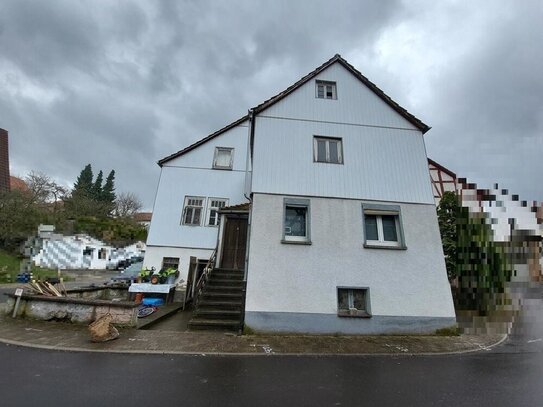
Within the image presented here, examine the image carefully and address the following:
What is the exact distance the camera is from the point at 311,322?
306 inches

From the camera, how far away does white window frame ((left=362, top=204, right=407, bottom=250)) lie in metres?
8.72

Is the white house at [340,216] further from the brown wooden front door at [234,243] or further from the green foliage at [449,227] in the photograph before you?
the brown wooden front door at [234,243]

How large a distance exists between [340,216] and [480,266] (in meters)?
5.92

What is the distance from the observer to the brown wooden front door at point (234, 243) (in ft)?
40.4

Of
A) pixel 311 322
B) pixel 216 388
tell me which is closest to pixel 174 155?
pixel 311 322

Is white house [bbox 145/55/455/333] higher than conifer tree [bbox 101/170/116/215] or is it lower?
lower

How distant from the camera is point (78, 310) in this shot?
302 inches

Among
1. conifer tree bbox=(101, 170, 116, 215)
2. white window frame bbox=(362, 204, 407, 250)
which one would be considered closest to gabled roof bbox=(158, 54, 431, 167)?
white window frame bbox=(362, 204, 407, 250)

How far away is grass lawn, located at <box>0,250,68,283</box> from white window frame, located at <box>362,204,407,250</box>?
22.5 metres

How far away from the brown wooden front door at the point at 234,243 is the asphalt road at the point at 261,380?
6.68 m

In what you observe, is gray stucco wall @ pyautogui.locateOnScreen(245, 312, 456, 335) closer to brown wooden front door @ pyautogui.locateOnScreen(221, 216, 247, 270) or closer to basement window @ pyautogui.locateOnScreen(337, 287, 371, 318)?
basement window @ pyautogui.locateOnScreen(337, 287, 371, 318)

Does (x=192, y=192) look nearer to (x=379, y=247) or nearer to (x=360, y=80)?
(x=360, y=80)

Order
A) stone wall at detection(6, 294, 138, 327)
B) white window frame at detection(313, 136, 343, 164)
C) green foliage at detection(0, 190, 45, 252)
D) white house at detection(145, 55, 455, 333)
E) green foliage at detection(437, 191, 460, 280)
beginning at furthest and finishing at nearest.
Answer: green foliage at detection(0, 190, 45, 252)
green foliage at detection(437, 191, 460, 280)
white window frame at detection(313, 136, 343, 164)
white house at detection(145, 55, 455, 333)
stone wall at detection(6, 294, 138, 327)

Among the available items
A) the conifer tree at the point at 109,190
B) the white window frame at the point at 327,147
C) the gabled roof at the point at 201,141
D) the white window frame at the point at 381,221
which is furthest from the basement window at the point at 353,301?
the conifer tree at the point at 109,190
